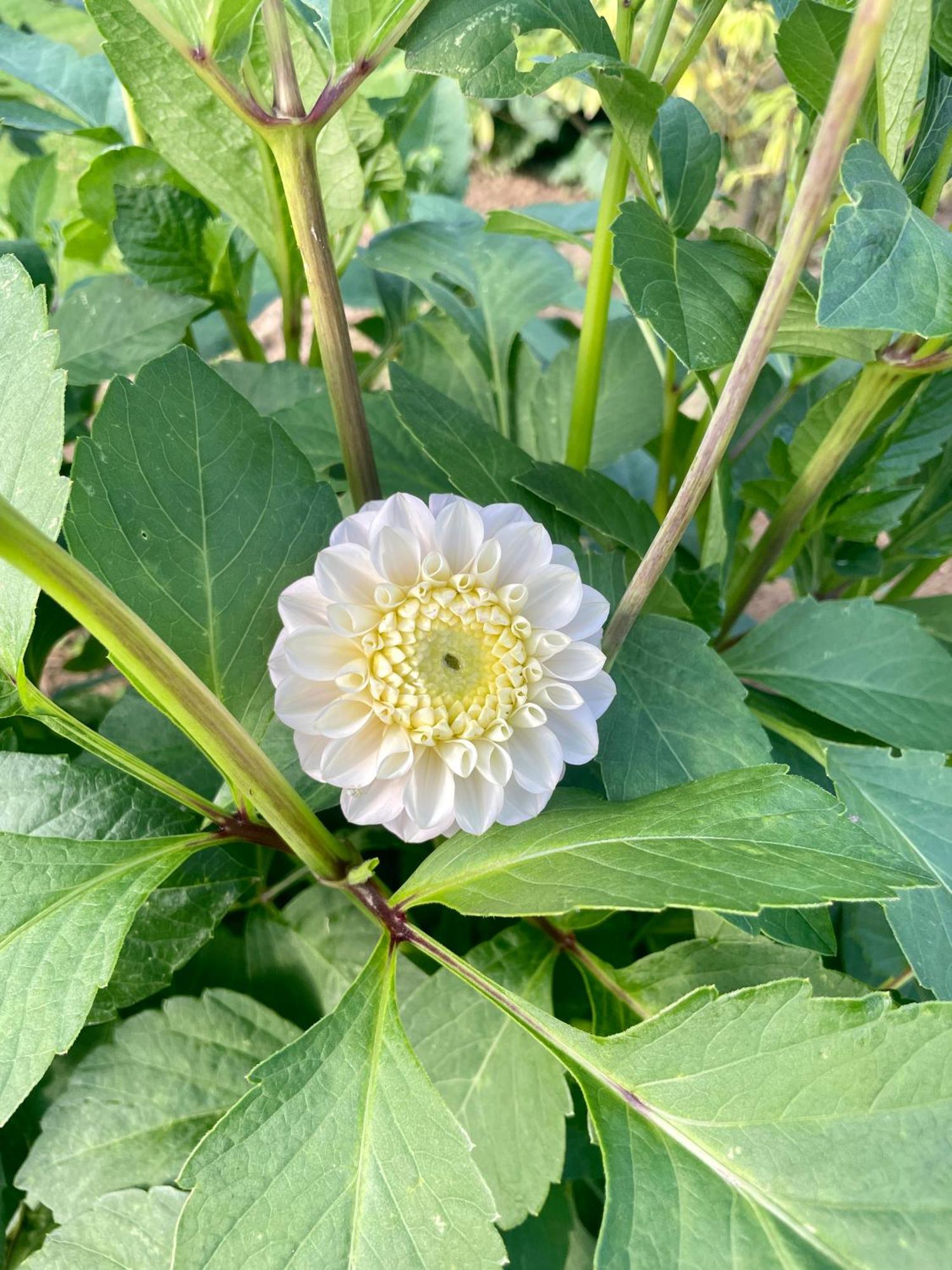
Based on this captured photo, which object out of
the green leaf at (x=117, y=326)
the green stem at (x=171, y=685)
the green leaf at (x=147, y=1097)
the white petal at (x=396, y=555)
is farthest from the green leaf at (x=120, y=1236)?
the green leaf at (x=117, y=326)

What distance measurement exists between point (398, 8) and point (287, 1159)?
36cm

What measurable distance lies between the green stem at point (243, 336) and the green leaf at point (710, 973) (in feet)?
1.32

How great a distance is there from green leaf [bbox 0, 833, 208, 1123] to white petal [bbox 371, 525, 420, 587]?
0.40 feet

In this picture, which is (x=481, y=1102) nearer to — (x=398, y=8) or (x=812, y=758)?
(x=812, y=758)

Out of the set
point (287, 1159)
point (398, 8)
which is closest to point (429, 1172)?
point (287, 1159)

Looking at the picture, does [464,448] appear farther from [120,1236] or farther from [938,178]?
[120,1236]

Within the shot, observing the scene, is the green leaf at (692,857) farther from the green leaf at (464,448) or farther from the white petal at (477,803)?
the green leaf at (464,448)

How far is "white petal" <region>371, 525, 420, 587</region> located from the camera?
0.31 metres

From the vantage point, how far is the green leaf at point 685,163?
1.34 ft

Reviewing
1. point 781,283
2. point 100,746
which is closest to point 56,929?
point 100,746

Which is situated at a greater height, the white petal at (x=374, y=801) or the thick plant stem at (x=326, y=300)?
the thick plant stem at (x=326, y=300)

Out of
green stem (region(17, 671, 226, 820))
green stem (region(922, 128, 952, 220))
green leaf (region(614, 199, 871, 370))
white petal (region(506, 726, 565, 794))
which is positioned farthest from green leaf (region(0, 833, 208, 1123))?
green stem (region(922, 128, 952, 220))

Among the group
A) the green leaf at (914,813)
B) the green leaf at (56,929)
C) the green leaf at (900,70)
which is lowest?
the green leaf at (914,813)

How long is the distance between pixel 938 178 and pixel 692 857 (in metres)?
0.27
